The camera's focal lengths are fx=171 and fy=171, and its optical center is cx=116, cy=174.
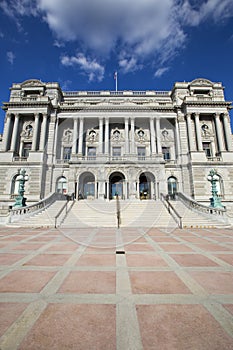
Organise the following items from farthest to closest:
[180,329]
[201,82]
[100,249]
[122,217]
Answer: [201,82] → [122,217] → [100,249] → [180,329]

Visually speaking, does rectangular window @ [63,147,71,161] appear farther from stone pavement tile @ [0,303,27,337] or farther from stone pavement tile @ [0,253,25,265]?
stone pavement tile @ [0,303,27,337]

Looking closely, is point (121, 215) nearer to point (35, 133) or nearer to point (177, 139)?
point (177, 139)

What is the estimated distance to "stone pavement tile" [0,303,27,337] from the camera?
7.15 ft

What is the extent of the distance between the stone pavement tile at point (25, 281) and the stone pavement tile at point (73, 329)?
2.82 ft

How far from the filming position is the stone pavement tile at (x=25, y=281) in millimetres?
3192

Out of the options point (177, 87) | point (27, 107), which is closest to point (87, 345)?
point (27, 107)

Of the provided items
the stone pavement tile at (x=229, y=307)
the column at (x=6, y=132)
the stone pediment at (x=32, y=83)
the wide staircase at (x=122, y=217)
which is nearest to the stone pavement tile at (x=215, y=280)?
the stone pavement tile at (x=229, y=307)

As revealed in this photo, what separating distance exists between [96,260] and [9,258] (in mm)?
2582

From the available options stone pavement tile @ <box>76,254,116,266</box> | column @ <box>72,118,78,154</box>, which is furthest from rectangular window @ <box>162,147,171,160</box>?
stone pavement tile @ <box>76,254,116,266</box>

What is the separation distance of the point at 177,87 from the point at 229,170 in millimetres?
17234

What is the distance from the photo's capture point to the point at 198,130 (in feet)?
91.0

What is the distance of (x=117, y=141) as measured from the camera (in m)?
30.6

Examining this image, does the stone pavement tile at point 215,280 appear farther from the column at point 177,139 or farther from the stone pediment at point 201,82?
the stone pediment at point 201,82

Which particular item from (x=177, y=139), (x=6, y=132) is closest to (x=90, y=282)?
(x=177, y=139)
